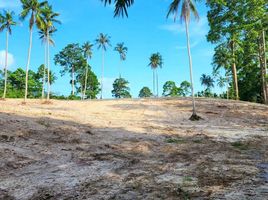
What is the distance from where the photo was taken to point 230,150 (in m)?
14.0

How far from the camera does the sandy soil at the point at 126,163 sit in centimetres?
782

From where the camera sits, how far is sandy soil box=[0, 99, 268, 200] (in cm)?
782

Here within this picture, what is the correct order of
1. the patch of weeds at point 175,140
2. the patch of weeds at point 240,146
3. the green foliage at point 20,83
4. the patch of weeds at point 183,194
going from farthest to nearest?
the green foliage at point 20,83, the patch of weeds at point 175,140, the patch of weeds at point 240,146, the patch of weeds at point 183,194

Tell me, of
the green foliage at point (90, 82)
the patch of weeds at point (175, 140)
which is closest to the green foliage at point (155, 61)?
the green foliage at point (90, 82)

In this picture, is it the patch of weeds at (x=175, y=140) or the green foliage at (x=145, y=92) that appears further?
the green foliage at (x=145, y=92)

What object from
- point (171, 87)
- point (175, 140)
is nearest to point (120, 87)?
point (171, 87)

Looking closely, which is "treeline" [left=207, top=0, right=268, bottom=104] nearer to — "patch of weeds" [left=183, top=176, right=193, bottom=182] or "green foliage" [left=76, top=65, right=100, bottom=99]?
"patch of weeds" [left=183, top=176, right=193, bottom=182]

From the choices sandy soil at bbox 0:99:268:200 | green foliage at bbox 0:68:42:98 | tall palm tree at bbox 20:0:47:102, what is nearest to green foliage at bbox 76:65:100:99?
green foliage at bbox 0:68:42:98

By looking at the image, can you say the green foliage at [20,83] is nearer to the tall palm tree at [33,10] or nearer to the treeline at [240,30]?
the tall palm tree at [33,10]

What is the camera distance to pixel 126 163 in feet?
37.3

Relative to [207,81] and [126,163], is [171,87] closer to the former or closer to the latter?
[207,81]

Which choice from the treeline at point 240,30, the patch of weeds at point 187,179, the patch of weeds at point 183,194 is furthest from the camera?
the treeline at point 240,30

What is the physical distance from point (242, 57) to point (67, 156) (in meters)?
31.7

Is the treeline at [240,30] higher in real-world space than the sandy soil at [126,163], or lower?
higher
